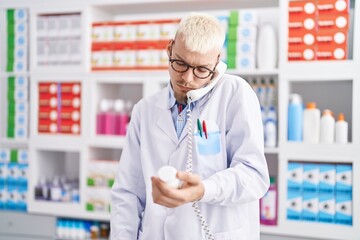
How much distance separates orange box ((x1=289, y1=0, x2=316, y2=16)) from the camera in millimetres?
2984

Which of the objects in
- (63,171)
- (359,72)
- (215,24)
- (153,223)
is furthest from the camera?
(63,171)

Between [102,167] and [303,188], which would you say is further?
[102,167]

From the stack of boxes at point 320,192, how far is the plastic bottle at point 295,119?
0.19 metres

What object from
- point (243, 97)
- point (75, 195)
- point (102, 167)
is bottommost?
point (75, 195)

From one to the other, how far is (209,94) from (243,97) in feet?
0.43

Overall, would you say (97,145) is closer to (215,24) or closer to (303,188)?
(303,188)

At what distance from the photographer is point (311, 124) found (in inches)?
117

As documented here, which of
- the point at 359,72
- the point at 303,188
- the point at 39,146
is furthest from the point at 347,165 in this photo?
the point at 39,146

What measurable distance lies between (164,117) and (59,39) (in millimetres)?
2189

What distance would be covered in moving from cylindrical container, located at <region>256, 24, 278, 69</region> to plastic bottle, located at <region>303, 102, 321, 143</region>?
0.40m

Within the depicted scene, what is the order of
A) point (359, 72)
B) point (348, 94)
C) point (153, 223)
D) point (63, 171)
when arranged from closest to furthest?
point (153, 223) → point (359, 72) → point (348, 94) → point (63, 171)

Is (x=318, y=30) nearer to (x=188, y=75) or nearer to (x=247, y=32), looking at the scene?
(x=247, y=32)

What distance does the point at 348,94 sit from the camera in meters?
3.30

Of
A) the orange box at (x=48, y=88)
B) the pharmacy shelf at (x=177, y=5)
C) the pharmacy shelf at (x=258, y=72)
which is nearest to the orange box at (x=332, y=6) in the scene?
the pharmacy shelf at (x=177, y=5)
